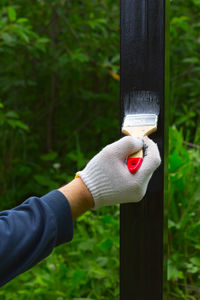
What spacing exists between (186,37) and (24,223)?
2.29 meters

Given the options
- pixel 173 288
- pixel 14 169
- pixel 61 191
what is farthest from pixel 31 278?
pixel 61 191

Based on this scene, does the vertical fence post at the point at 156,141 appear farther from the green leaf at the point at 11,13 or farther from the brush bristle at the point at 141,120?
the green leaf at the point at 11,13

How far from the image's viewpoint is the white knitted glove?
946 millimetres

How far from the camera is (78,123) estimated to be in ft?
11.9

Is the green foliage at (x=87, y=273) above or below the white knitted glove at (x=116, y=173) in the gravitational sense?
below

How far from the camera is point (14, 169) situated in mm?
3254

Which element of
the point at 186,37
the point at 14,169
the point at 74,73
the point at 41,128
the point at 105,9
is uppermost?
the point at 105,9

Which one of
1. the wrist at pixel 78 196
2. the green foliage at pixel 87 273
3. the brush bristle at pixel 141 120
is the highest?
the brush bristle at pixel 141 120

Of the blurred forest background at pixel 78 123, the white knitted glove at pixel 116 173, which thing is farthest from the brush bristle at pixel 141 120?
the blurred forest background at pixel 78 123

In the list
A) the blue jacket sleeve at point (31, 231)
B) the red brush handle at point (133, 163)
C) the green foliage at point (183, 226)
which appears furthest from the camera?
the green foliage at point (183, 226)

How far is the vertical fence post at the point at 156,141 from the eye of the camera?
109cm

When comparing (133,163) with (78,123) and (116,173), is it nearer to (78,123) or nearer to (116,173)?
(116,173)

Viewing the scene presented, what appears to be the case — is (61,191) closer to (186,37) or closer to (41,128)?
(186,37)

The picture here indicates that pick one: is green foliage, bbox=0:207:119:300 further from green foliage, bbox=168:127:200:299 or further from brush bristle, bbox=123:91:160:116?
brush bristle, bbox=123:91:160:116
